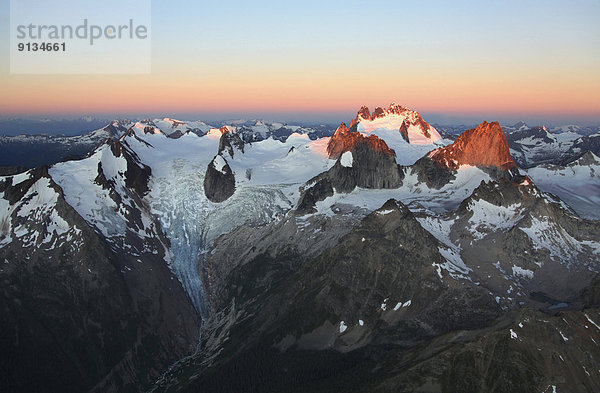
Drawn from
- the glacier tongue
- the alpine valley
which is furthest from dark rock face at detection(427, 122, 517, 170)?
the glacier tongue

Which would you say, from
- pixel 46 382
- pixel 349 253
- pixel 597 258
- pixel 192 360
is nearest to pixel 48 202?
pixel 46 382

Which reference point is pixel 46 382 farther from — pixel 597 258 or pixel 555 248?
pixel 597 258

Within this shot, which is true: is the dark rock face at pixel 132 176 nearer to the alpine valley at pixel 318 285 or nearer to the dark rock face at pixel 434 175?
the alpine valley at pixel 318 285

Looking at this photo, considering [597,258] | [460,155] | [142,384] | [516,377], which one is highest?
[460,155]

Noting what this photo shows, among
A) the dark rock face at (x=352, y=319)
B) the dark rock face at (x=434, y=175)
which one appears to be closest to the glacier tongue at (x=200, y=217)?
the dark rock face at (x=352, y=319)

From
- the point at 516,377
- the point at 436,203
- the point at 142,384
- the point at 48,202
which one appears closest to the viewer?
the point at 516,377

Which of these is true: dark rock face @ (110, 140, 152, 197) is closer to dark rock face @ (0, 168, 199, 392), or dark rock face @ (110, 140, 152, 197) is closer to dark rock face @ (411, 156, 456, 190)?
dark rock face @ (0, 168, 199, 392)

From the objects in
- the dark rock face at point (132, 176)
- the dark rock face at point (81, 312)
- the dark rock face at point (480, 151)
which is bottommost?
the dark rock face at point (81, 312)
